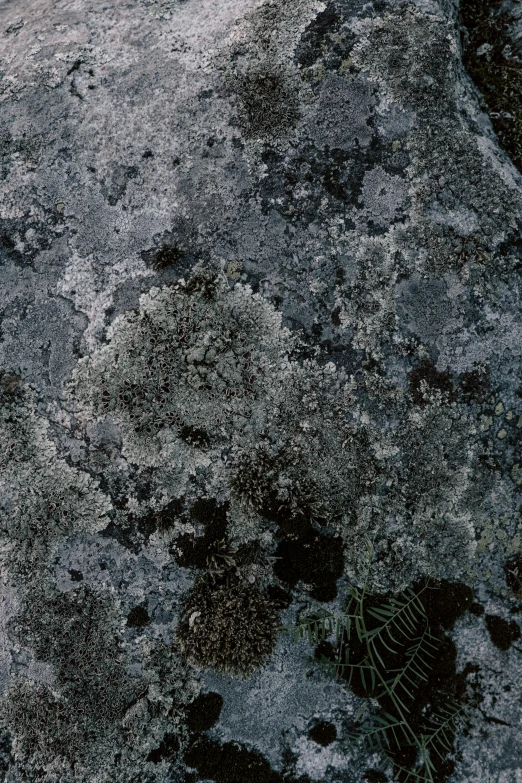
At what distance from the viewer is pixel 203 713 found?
3.34m

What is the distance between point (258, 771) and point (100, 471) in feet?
6.82

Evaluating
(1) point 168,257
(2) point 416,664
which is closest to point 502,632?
(2) point 416,664

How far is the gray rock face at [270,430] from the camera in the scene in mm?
3328

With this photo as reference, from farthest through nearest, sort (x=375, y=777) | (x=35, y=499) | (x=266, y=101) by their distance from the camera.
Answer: (x=266, y=101) → (x=35, y=499) → (x=375, y=777)

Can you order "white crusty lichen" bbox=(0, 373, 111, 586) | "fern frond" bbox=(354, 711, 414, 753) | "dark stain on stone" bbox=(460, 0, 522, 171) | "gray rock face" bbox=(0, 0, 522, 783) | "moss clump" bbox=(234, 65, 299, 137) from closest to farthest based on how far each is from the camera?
"fern frond" bbox=(354, 711, 414, 753) → "gray rock face" bbox=(0, 0, 522, 783) → "white crusty lichen" bbox=(0, 373, 111, 586) → "moss clump" bbox=(234, 65, 299, 137) → "dark stain on stone" bbox=(460, 0, 522, 171)

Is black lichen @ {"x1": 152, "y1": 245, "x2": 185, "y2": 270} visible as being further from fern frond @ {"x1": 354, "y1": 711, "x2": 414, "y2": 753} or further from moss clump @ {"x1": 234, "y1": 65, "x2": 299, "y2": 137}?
fern frond @ {"x1": 354, "y1": 711, "x2": 414, "y2": 753}

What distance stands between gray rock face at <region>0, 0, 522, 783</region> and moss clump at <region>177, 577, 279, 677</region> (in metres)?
0.02

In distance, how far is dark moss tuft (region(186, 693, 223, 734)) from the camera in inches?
131

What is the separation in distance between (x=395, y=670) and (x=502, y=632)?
0.72 metres

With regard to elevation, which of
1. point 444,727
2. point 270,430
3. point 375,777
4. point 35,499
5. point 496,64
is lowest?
point 375,777

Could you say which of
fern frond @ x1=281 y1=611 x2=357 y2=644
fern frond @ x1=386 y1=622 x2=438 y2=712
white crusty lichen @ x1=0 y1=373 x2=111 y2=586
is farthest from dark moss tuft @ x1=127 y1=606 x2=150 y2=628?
fern frond @ x1=386 y1=622 x2=438 y2=712

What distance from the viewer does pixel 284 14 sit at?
12.2 feet

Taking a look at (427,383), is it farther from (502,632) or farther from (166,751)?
(166,751)

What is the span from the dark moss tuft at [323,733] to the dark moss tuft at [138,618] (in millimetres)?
1223
